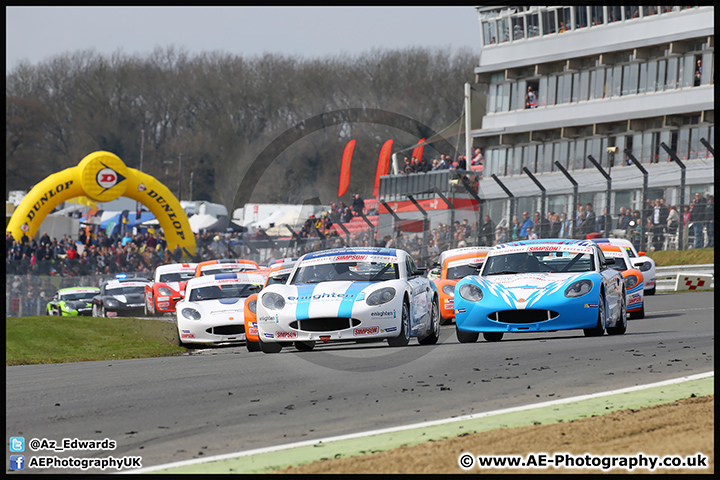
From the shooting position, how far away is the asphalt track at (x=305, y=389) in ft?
22.6

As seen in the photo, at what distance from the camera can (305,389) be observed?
9.01 m

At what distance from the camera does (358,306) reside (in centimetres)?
1225

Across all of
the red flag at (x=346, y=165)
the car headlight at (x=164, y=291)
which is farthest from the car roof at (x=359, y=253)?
the red flag at (x=346, y=165)

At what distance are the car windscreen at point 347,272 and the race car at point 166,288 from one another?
1204cm

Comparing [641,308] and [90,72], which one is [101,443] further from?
[90,72]

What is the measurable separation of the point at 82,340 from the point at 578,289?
10.2 m

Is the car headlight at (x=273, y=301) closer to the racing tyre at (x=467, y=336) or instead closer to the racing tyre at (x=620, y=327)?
the racing tyre at (x=467, y=336)

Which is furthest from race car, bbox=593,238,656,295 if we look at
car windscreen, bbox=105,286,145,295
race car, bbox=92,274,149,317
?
car windscreen, bbox=105,286,145,295

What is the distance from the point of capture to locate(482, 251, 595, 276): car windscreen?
44.9ft

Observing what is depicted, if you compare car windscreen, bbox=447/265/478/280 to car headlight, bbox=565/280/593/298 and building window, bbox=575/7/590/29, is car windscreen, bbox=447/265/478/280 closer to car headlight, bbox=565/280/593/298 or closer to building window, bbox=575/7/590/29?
car headlight, bbox=565/280/593/298

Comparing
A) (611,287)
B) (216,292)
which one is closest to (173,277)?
(216,292)

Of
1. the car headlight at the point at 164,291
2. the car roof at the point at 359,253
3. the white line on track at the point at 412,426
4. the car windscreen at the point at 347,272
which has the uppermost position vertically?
the car roof at the point at 359,253

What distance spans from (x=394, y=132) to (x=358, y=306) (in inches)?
997
